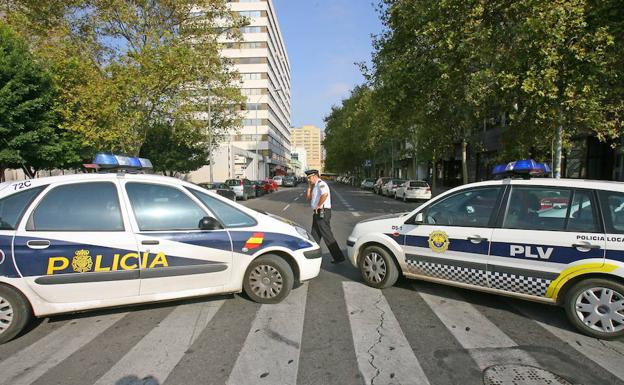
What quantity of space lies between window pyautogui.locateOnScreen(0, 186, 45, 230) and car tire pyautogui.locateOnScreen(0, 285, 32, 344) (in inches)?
24.8

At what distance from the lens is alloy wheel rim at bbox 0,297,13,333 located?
371 centimetres

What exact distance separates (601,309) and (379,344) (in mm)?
2278

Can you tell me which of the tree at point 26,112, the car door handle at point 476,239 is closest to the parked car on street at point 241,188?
the tree at point 26,112

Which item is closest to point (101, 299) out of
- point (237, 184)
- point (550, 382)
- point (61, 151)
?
point (550, 382)

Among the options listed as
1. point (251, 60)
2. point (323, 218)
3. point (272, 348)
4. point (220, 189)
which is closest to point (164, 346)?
point (272, 348)

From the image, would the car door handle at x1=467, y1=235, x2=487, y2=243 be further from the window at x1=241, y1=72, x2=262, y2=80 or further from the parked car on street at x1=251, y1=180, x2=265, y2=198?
the window at x1=241, y1=72, x2=262, y2=80

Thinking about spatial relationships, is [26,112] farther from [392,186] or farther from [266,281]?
[392,186]

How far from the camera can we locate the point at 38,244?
12.5ft

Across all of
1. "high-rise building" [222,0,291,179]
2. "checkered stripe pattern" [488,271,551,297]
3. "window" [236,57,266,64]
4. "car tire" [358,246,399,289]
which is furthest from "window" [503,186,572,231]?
"window" [236,57,266,64]

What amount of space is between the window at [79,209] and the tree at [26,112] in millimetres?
11806

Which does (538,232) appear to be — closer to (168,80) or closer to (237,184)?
(168,80)

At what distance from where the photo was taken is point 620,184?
4.01 metres

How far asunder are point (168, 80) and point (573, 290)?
18118 mm

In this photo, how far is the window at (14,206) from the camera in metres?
3.83
